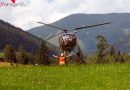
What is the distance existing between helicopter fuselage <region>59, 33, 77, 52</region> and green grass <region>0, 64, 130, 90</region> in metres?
21.7

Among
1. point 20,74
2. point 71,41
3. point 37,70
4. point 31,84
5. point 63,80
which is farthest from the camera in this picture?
point 71,41

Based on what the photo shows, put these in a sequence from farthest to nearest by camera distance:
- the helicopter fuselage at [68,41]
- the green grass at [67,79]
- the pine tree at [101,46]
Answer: the pine tree at [101,46] < the helicopter fuselage at [68,41] < the green grass at [67,79]

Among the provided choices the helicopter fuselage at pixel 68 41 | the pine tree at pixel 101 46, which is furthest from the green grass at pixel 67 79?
the pine tree at pixel 101 46

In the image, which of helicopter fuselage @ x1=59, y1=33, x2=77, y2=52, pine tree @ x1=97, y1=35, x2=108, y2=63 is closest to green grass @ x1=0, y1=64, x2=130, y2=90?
helicopter fuselage @ x1=59, y1=33, x2=77, y2=52

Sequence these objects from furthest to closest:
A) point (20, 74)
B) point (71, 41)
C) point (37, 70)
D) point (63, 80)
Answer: point (71, 41), point (37, 70), point (20, 74), point (63, 80)

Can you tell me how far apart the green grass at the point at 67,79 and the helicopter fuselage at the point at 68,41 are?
853 inches

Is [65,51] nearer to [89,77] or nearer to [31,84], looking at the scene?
[89,77]

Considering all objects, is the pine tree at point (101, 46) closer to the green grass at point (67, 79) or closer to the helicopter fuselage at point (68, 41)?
the helicopter fuselage at point (68, 41)

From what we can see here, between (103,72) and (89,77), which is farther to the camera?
(103,72)

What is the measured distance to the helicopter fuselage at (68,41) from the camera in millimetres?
57531

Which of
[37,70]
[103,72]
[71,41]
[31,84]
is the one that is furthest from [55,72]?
[71,41]

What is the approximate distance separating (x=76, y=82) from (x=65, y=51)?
98.8 feet

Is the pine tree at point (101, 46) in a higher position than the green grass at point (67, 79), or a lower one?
higher

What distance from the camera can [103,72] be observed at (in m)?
33.4
